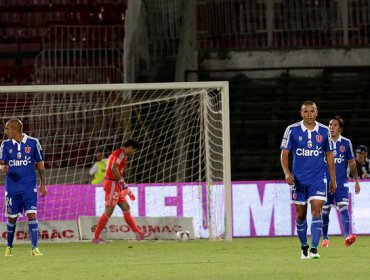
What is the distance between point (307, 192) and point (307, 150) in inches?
17.5

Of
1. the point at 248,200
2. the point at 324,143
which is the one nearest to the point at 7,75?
the point at 248,200

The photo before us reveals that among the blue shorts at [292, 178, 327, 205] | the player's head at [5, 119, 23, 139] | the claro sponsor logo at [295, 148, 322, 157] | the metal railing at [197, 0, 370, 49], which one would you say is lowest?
the blue shorts at [292, 178, 327, 205]

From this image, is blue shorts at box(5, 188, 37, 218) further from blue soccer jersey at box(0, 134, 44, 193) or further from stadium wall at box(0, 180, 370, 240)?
Answer: stadium wall at box(0, 180, 370, 240)

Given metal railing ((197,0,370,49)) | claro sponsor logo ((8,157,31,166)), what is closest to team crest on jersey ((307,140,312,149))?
claro sponsor logo ((8,157,31,166))

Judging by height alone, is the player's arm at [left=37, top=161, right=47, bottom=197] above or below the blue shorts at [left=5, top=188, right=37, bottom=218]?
above

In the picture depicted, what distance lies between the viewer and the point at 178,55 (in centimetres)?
2172

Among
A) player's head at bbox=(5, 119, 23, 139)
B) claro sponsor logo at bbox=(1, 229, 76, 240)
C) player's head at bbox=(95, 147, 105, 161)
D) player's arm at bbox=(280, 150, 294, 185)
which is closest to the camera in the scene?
player's arm at bbox=(280, 150, 294, 185)

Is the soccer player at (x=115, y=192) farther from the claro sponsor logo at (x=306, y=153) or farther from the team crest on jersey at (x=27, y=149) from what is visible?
the claro sponsor logo at (x=306, y=153)

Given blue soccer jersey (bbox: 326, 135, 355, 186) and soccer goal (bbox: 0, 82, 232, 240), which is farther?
soccer goal (bbox: 0, 82, 232, 240)

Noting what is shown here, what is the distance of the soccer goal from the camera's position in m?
16.4

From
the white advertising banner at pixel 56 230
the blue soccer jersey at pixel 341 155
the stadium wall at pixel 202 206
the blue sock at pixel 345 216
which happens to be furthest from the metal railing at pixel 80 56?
the blue sock at pixel 345 216

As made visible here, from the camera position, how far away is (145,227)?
1691 cm

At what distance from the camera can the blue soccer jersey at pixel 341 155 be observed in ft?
46.5

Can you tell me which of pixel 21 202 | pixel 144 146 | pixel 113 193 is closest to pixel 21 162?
pixel 21 202
